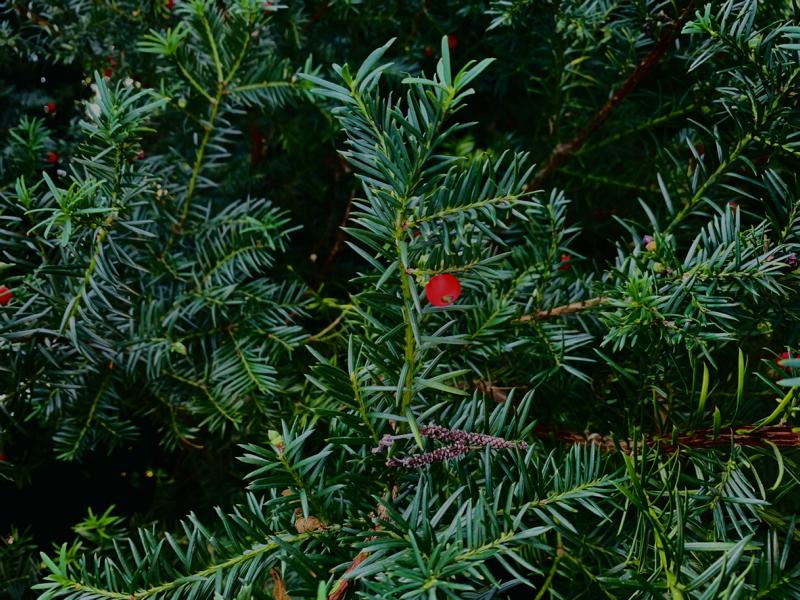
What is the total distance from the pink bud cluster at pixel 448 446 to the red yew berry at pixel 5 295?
32cm

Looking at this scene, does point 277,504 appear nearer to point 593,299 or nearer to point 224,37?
point 593,299

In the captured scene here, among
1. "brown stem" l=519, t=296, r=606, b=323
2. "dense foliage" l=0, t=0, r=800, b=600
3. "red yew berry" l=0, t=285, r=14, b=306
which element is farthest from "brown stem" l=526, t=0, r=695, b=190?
"red yew berry" l=0, t=285, r=14, b=306

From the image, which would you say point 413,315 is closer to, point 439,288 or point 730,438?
point 439,288

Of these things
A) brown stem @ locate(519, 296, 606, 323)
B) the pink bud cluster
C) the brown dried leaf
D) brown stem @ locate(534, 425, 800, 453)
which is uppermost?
the pink bud cluster

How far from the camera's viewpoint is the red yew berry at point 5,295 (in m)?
0.44

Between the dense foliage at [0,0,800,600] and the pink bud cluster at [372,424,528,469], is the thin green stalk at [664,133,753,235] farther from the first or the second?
the pink bud cluster at [372,424,528,469]

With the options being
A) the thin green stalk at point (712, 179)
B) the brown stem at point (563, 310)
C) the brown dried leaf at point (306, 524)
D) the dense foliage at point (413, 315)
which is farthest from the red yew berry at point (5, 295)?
the thin green stalk at point (712, 179)

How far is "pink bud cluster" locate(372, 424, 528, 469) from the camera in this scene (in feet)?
1.02

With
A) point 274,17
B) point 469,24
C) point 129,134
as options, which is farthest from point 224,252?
point 469,24

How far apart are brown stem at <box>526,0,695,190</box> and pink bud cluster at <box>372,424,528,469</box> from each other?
211 millimetres

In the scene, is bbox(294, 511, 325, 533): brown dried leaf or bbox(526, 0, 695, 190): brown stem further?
bbox(526, 0, 695, 190): brown stem

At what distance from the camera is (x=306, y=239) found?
845 mm

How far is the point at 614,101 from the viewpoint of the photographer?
59 centimetres

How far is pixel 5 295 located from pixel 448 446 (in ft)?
1.17
